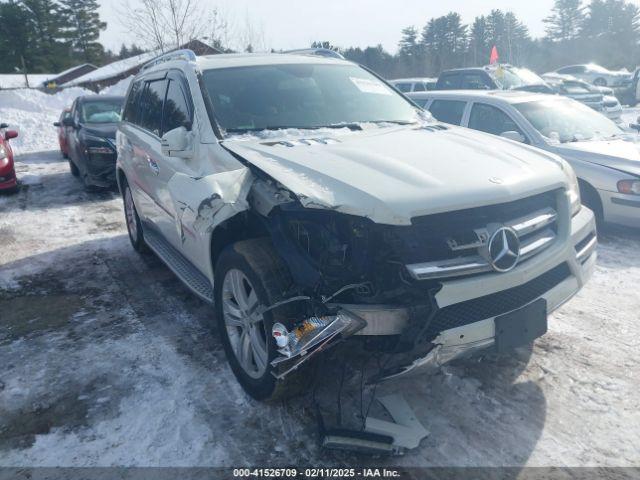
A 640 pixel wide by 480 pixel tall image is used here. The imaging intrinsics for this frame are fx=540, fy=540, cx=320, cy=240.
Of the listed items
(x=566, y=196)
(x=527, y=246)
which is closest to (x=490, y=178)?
Result: (x=527, y=246)

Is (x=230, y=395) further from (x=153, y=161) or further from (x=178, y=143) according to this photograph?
(x=153, y=161)

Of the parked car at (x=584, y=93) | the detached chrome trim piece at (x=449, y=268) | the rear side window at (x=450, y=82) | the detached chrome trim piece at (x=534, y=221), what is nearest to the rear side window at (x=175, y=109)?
the detached chrome trim piece at (x=449, y=268)

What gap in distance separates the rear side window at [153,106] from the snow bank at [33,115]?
14.1 m

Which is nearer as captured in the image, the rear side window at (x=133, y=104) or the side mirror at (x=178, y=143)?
the side mirror at (x=178, y=143)

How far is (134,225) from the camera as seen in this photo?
6270mm

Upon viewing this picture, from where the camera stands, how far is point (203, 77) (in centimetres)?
420

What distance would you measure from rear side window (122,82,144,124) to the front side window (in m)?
4.41

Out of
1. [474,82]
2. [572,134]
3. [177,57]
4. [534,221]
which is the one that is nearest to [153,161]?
[177,57]

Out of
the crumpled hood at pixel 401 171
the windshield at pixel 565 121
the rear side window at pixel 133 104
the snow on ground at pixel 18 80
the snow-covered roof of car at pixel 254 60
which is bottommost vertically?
the snow on ground at pixel 18 80

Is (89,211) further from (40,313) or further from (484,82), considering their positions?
(484,82)

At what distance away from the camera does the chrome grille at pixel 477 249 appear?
8.48 feet

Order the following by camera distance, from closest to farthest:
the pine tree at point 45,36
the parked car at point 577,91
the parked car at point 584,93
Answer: the parked car at point 584,93 < the parked car at point 577,91 < the pine tree at point 45,36

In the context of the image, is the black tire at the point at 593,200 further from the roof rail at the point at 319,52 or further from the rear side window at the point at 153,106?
the rear side window at the point at 153,106

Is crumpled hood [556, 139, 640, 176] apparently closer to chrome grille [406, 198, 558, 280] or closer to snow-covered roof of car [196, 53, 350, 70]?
snow-covered roof of car [196, 53, 350, 70]
